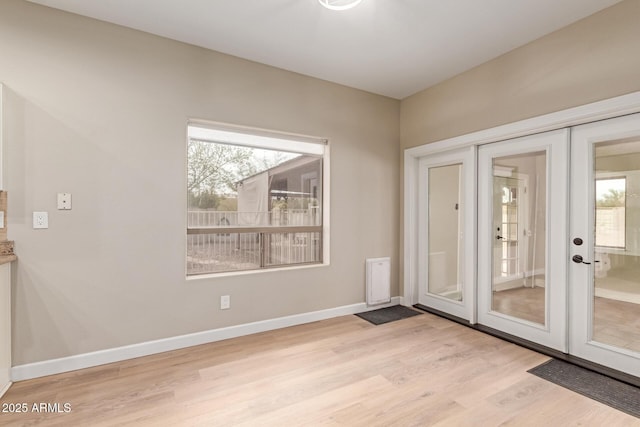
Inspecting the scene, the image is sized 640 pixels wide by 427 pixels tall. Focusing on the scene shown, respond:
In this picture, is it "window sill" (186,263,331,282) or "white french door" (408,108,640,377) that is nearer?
"white french door" (408,108,640,377)

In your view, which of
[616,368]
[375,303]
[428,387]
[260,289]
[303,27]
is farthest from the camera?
[375,303]

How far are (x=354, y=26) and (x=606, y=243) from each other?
2.73 metres

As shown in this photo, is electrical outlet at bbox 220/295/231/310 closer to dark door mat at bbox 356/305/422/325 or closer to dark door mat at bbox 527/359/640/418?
dark door mat at bbox 356/305/422/325

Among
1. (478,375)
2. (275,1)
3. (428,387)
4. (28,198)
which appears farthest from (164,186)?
(478,375)

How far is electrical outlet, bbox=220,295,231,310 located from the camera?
3.03m

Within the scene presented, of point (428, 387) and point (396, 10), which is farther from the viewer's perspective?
point (396, 10)

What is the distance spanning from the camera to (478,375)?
2.37m

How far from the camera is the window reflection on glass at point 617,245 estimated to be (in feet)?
7.72

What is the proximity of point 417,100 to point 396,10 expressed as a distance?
1.73m

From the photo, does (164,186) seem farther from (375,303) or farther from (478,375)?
(478,375)

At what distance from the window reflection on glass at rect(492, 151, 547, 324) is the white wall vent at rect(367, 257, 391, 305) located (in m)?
1.24

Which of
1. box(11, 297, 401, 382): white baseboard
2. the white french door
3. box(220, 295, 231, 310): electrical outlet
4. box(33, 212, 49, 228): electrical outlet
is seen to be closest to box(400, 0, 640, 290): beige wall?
the white french door

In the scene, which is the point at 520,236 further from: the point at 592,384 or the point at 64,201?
the point at 64,201

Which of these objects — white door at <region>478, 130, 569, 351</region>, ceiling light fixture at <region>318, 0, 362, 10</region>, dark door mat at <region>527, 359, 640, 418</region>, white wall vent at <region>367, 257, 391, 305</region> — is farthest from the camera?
white wall vent at <region>367, 257, 391, 305</region>
